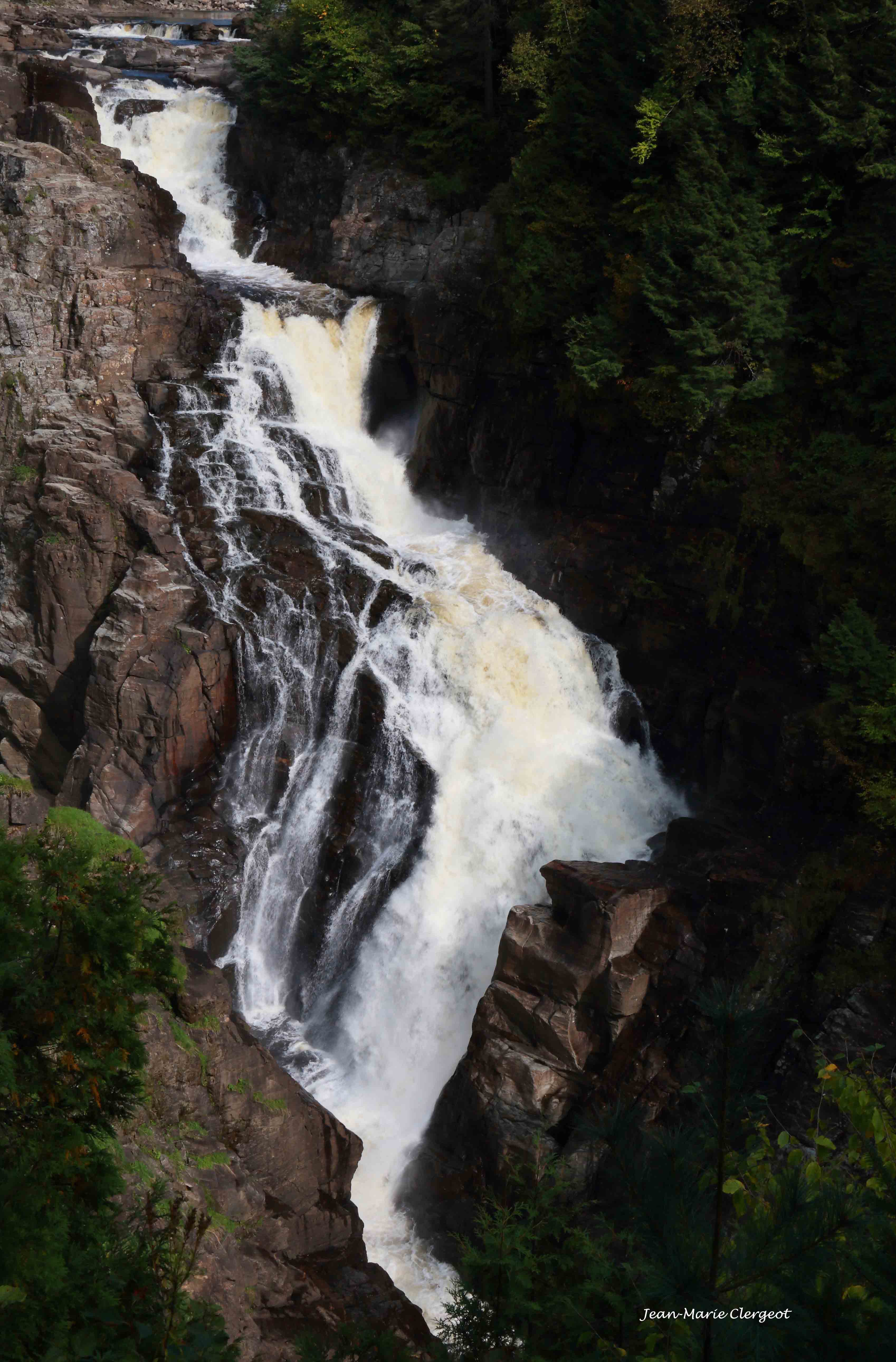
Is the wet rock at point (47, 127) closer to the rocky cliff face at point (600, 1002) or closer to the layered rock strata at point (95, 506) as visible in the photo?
the layered rock strata at point (95, 506)

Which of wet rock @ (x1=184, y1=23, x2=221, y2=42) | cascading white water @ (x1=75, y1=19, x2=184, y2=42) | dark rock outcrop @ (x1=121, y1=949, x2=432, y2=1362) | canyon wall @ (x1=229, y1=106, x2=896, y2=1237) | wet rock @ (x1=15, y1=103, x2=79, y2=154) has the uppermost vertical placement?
wet rock @ (x1=184, y1=23, x2=221, y2=42)

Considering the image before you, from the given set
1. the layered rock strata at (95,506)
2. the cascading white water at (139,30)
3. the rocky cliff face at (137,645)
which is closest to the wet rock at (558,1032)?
the rocky cliff face at (137,645)

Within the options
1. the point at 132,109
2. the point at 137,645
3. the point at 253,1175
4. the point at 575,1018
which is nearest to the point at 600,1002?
the point at 575,1018

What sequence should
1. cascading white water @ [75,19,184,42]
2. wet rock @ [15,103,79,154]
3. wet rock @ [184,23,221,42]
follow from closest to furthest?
wet rock @ [15,103,79,154]
cascading white water @ [75,19,184,42]
wet rock @ [184,23,221,42]

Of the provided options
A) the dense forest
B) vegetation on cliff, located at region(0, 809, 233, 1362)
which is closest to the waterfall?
the dense forest

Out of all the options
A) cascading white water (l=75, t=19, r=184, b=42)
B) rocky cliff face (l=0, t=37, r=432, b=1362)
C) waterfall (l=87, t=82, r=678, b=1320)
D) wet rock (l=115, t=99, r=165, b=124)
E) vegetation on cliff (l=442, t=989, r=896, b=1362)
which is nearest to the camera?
vegetation on cliff (l=442, t=989, r=896, b=1362)

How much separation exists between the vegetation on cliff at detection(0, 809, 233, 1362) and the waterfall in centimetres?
1027

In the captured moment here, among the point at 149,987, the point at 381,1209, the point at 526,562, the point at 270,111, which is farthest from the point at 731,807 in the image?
the point at 270,111

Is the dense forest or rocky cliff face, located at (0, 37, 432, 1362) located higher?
the dense forest

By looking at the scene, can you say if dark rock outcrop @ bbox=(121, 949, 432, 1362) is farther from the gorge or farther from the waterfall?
the waterfall

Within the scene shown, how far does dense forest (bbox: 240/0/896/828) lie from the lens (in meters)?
17.8

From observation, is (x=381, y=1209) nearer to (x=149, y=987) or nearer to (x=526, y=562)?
(x=149, y=987)

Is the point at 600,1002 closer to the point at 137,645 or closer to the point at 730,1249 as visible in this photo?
the point at 137,645

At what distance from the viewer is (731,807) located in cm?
1880
